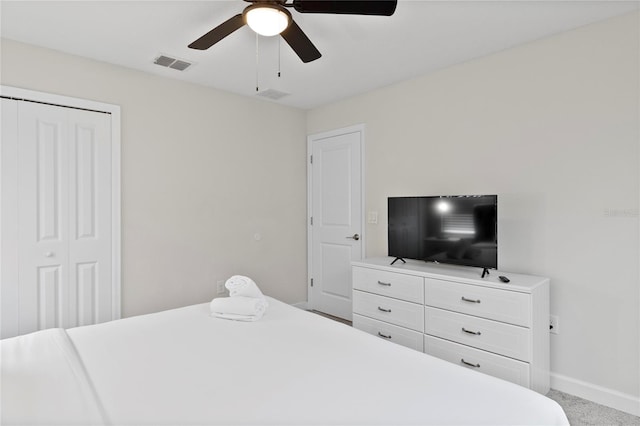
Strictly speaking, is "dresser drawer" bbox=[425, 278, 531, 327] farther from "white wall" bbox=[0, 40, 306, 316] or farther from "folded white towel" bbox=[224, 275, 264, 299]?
"white wall" bbox=[0, 40, 306, 316]

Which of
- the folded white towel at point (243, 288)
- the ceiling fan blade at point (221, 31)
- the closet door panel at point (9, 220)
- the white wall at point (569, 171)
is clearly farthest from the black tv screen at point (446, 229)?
the closet door panel at point (9, 220)

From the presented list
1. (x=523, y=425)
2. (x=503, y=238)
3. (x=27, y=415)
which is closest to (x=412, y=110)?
(x=503, y=238)

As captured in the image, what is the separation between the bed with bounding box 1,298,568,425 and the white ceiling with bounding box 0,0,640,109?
1.95 metres

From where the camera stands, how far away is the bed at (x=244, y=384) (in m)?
1.19

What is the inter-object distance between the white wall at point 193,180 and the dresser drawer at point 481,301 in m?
2.05

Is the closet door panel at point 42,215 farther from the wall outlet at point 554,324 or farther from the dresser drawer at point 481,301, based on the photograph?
the wall outlet at point 554,324

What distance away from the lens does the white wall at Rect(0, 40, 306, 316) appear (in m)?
3.16

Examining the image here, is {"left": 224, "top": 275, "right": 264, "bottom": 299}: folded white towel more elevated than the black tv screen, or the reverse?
the black tv screen

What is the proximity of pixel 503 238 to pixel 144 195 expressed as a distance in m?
3.10

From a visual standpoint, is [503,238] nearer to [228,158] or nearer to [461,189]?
[461,189]

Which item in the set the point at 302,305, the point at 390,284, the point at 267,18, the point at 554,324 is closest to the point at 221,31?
the point at 267,18

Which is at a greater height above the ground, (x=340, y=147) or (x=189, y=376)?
(x=340, y=147)

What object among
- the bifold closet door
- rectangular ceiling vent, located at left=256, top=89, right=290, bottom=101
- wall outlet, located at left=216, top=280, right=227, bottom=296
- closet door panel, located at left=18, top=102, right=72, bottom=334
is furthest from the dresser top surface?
closet door panel, located at left=18, top=102, right=72, bottom=334

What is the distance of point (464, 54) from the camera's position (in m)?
3.00
